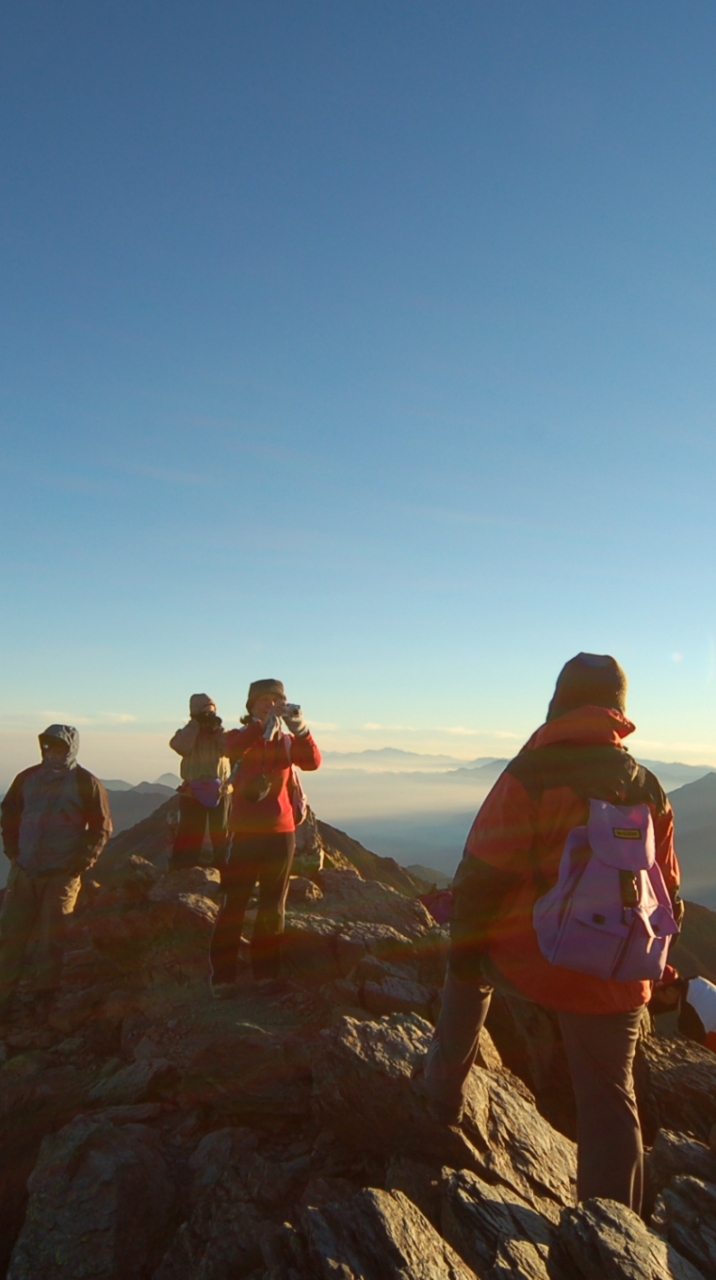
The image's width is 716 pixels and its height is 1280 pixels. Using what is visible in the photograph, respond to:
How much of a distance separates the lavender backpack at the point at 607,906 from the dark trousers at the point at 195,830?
8.38m

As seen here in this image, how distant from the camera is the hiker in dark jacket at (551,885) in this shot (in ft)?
12.5

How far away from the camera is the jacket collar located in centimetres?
407

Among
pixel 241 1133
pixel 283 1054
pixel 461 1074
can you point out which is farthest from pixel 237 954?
pixel 461 1074

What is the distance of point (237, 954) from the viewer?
25.2 ft

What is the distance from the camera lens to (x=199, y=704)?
1099 cm

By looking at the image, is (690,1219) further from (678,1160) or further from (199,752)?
(199,752)

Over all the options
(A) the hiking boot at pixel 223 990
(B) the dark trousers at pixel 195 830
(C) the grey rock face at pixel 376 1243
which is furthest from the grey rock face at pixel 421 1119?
(B) the dark trousers at pixel 195 830

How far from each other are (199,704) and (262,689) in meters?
3.70

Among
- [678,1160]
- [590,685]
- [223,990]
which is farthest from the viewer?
[223,990]

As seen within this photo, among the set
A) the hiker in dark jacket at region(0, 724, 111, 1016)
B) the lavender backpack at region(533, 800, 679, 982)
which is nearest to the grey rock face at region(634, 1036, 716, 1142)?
the lavender backpack at region(533, 800, 679, 982)

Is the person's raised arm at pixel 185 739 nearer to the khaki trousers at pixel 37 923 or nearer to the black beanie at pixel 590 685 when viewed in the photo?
the khaki trousers at pixel 37 923

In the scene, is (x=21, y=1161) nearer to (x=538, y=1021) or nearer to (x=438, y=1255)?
(x=438, y=1255)

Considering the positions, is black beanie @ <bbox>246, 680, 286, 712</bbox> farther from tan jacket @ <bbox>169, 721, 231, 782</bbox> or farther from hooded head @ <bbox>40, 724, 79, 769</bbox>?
tan jacket @ <bbox>169, 721, 231, 782</bbox>

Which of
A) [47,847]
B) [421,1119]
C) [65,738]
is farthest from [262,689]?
[421,1119]
